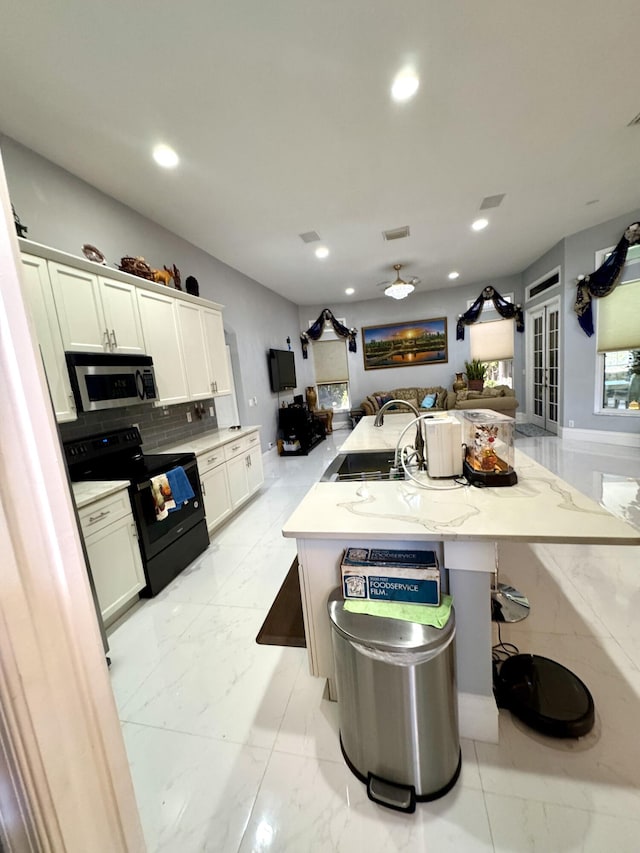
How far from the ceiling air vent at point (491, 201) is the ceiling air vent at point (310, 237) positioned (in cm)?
192

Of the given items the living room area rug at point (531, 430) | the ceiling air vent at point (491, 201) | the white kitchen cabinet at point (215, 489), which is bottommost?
the living room area rug at point (531, 430)

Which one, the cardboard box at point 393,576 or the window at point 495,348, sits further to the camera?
the window at point 495,348

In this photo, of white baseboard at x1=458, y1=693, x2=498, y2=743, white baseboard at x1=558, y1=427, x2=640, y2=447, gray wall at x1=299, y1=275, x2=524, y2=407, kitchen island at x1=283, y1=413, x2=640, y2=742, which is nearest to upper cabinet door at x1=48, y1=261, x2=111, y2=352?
kitchen island at x1=283, y1=413, x2=640, y2=742

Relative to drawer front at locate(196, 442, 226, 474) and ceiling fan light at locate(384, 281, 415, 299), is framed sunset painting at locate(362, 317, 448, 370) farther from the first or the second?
drawer front at locate(196, 442, 226, 474)

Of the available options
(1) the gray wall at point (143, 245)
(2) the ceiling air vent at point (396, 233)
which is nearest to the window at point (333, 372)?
(1) the gray wall at point (143, 245)

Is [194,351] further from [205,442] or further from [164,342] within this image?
[205,442]

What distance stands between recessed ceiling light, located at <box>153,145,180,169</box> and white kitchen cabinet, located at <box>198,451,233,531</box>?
236cm

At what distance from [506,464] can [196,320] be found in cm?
314

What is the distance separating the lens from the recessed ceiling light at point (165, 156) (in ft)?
7.93

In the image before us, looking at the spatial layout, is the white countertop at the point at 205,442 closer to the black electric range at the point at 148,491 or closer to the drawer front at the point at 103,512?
the black electric range at the point at 148,491

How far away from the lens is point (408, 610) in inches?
43.0

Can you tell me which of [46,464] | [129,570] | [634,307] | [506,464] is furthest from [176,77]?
[634,307]

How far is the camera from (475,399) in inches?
243

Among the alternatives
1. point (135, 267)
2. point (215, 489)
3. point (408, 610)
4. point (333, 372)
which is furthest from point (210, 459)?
point (333, 372)
